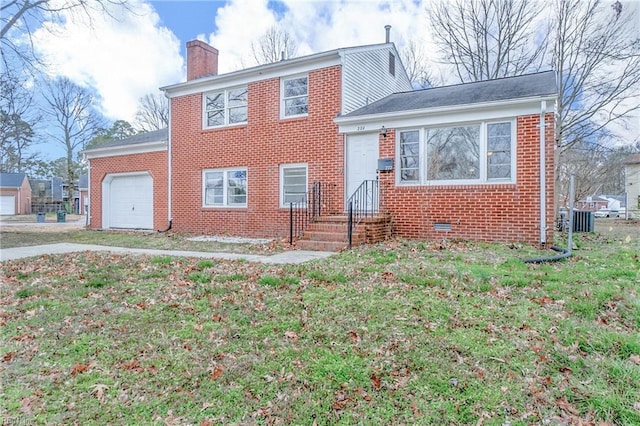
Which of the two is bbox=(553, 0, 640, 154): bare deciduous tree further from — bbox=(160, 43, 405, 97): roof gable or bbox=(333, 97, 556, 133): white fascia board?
bbox=(333, 97, 556, 133): white fascia board

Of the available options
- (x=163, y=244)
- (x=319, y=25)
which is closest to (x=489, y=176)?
(x=163, y=244)

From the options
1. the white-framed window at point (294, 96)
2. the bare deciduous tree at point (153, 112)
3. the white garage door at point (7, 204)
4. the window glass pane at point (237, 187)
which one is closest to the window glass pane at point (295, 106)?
the white-framed window at point (294, 96)

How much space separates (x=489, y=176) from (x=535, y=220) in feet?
4.63

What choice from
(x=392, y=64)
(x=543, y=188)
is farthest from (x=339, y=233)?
(x=392, y=64)

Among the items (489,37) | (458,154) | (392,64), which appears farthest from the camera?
(489,37)

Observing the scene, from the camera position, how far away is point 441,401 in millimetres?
2639

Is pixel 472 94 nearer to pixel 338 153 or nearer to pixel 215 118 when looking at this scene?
pixel 338 153

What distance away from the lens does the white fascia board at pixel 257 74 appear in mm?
11242

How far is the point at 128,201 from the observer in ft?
51.0

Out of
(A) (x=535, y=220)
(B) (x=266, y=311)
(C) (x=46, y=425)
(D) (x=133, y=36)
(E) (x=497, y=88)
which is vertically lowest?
(C) (x=46, y=425)

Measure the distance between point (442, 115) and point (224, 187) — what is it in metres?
7.46

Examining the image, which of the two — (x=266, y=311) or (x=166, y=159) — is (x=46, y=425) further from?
(x=166, y=159)

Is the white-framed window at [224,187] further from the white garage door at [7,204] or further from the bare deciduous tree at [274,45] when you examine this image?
the white garage door at [7,204]

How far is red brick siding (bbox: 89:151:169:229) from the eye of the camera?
1437 cm
